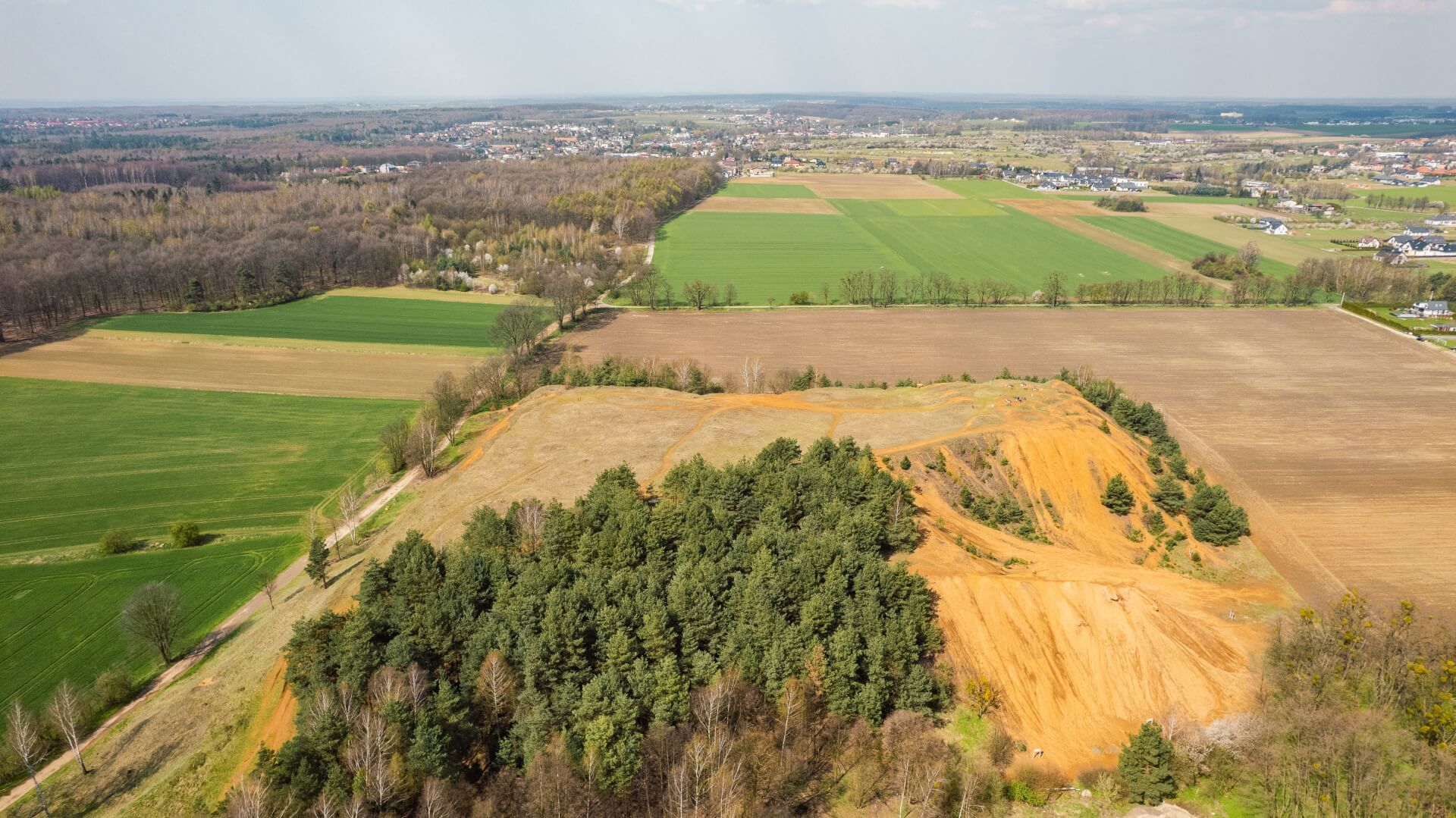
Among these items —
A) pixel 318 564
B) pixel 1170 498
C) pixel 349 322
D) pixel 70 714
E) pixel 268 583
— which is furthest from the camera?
pixel 349 322

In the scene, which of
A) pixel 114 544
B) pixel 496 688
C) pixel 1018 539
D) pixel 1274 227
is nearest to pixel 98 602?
pixel 114 544

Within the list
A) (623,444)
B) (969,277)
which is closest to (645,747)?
(623,444)

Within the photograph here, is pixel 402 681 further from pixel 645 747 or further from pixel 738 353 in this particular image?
pixel 738 353

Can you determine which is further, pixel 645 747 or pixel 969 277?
pixel 969 277

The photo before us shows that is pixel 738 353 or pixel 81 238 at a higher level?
pixel 81 238

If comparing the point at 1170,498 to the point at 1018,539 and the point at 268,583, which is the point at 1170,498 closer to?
the point at 1018,539
